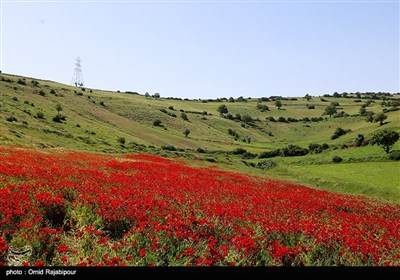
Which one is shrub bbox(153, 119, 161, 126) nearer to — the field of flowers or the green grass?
the green grass

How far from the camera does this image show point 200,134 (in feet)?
444

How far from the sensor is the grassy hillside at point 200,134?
168 ft

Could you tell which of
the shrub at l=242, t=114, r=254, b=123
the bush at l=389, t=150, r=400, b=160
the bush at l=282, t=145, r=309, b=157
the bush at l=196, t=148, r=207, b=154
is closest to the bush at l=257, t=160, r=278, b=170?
the bush at l=282, t=145, r=309, b=157

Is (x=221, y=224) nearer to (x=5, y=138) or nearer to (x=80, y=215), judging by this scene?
(x=80, y=215)

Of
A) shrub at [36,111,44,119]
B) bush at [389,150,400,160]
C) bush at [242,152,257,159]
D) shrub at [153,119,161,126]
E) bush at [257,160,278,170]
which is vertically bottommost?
bush at [242,152,257,159]

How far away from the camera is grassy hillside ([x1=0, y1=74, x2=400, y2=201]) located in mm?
51156

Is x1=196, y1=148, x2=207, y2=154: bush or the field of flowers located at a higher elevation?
the field of flowers

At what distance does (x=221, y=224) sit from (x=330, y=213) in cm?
866

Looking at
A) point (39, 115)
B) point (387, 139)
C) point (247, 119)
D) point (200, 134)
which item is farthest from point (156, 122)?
point (387, 139)

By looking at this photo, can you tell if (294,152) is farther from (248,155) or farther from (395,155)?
(395,155)

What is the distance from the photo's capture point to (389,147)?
2450 inches

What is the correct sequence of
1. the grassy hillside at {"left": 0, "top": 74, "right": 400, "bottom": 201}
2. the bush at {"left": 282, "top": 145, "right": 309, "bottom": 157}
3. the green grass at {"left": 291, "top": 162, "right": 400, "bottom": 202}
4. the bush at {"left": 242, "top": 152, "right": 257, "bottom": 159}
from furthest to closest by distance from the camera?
the bush at {"left": 242, "top": 152, "right": 257, "bottom": 159}
the bush at {"left": 282, "top": 145, "right": 309, "bottom": 157}
the grassy hillside at {"left": 0, "top": 74, "right": 400, "bottom": 201}
the green grass at {"left": 291, "top": 162, "right": 400, "bottom": 202}

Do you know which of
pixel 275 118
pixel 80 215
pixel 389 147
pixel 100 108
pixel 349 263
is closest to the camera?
pixel 349 263
